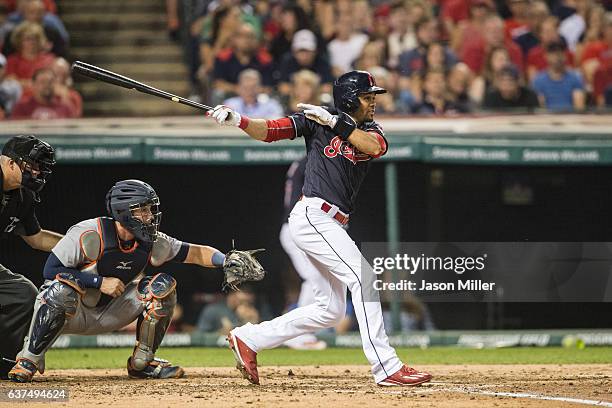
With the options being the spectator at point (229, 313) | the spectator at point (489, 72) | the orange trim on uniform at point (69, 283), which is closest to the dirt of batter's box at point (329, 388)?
the orange trim on uniform at point (69, 283)

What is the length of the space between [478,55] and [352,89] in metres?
5.49

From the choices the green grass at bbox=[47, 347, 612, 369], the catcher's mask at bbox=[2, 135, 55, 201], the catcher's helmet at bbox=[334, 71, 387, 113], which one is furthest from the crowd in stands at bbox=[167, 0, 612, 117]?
the catcher's mask at bbox=[2, 135, 55, 201]

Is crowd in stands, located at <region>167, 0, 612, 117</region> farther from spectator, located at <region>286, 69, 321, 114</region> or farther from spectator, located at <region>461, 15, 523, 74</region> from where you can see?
spectator, located at <region>286, 69, 321, 114</region>

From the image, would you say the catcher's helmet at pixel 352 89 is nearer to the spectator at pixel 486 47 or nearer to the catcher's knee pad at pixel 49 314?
the catcher's knee pad at pixel 49 314

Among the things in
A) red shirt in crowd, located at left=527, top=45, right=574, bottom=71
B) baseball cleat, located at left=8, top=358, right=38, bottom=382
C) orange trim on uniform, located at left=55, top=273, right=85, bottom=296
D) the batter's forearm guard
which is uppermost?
red shirt in crowd, located at left=527, top=45, right=574, bottom=71

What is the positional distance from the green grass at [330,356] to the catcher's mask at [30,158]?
1.78m

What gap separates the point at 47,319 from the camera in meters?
5.95

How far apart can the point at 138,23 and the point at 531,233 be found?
18.3ft

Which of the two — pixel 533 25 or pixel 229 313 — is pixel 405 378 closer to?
pixel 229 313

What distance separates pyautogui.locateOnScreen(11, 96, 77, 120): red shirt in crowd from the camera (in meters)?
9.82

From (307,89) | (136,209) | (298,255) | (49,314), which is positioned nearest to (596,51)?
(307,89)

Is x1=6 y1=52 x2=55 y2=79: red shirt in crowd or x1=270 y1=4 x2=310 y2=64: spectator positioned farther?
x1=270 y1=4 x2=310 y2=64: spectator

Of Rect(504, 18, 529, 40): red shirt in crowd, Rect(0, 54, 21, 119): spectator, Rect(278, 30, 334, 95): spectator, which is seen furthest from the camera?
Rect(504, 18, 529, 40): red shirt in crowd

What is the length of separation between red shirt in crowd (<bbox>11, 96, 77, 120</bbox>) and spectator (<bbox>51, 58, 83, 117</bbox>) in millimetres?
131
